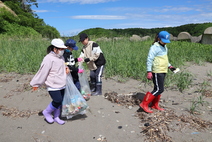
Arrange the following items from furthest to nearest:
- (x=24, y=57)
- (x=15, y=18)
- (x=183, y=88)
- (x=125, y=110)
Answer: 1. (x=15, y=18)
2. (x=24, y=57)
3. (x=183, y=88)
4. (x=125, y=110)

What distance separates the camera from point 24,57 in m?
7.58

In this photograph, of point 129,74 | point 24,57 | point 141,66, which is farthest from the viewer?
point 24,57

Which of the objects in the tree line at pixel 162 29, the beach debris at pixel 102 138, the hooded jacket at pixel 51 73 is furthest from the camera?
the tree line at pixel 162 29

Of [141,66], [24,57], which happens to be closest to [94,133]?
[141,66]

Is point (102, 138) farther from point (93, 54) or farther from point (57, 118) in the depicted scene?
point (93, 54)

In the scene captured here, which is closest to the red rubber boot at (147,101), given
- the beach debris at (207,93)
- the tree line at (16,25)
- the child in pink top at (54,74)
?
the child in pink top at (54,74)

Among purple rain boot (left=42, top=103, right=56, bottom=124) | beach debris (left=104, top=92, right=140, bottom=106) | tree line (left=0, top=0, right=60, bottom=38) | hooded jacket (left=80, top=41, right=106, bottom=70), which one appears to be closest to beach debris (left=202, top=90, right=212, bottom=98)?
beach debris (left=104, top=92, right=140, bottom=106)

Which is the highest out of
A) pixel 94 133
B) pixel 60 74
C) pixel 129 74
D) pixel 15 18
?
pixel 15 18

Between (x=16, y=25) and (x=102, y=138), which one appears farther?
(x=16, y=25)

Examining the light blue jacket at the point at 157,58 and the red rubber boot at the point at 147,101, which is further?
the red rubber boot at the point at 147,101

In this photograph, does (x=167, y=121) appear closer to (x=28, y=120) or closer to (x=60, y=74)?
(x=60, y=74)

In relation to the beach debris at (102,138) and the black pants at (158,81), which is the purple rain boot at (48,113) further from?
the black pants at (158,81)

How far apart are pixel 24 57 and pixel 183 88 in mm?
5301

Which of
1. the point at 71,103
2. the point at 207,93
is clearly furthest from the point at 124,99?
the point at 207,93
